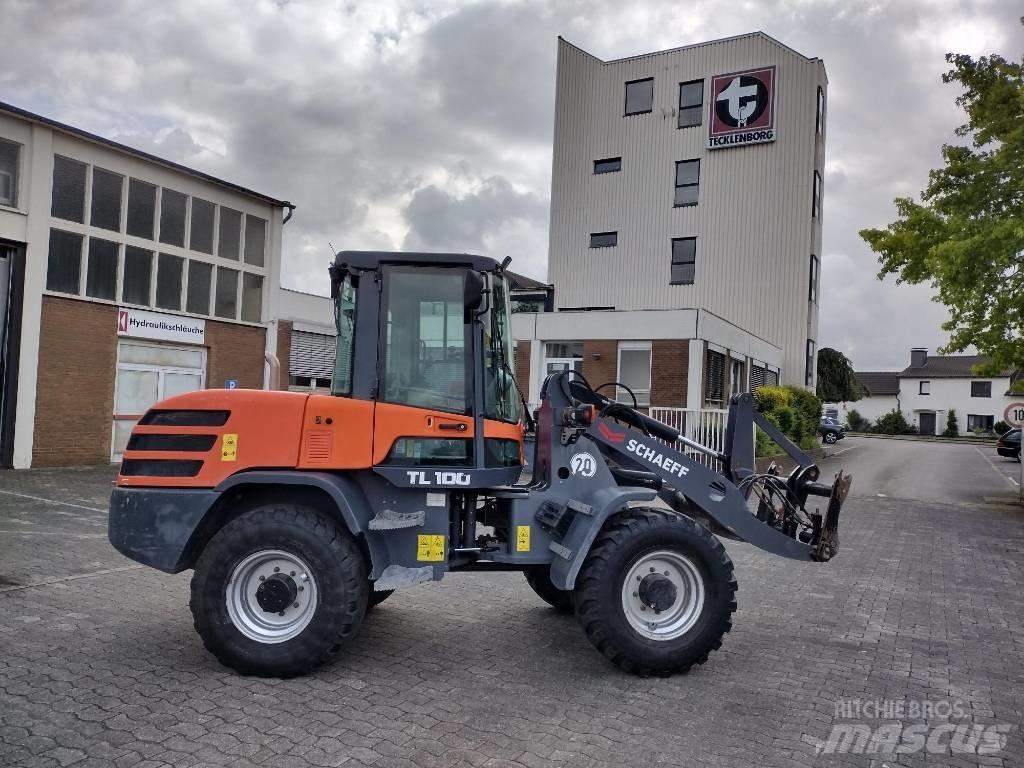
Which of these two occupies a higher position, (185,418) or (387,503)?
(185,418)

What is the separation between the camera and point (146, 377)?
18.7m

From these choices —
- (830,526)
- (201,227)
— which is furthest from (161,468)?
(201,227)

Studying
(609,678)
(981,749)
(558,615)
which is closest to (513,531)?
(609,678)

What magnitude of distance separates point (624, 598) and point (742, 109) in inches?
1157

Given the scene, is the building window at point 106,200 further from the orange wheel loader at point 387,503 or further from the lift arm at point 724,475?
the lift arm at point 724,475

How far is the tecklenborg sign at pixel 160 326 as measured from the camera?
18000mm

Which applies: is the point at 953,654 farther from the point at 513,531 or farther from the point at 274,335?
the point at 274,335

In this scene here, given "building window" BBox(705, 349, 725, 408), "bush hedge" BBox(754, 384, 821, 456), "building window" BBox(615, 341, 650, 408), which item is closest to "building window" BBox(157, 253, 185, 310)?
"building window" BBox(615, 341, 650, 408)

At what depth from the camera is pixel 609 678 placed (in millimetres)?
5176

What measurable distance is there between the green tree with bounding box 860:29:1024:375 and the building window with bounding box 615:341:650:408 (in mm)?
6892

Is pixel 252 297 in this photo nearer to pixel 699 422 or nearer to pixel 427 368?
pixel 699 422

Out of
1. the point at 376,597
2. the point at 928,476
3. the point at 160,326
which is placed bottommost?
the point at 376,597

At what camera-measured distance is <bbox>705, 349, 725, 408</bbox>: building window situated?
74.6ft
